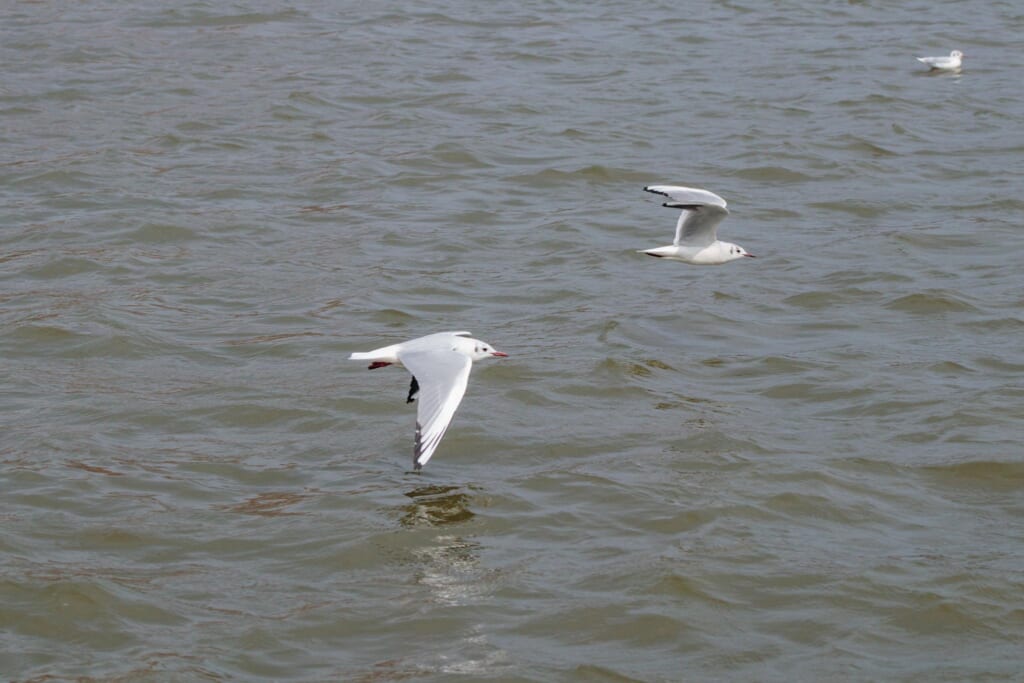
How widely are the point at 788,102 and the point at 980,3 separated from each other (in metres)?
6.62

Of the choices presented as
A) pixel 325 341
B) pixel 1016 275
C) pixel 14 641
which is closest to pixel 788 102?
pixel 1016 275

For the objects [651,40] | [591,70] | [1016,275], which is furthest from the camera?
[651,40]

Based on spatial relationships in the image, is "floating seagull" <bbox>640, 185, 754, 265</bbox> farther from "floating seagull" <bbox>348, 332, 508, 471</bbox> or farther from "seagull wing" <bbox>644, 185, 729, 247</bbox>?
"floating seagull" <bbox>348, 332, 508, 471</bbox>

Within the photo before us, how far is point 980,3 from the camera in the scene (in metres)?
22.3

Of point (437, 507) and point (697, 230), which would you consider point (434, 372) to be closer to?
point (437, 507)

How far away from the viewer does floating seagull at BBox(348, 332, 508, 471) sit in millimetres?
7457

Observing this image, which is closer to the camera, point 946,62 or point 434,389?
point 434,389

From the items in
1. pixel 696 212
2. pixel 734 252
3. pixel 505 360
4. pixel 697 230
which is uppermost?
pixel 696 212

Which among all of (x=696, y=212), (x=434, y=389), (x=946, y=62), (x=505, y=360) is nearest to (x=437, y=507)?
(x=434, y=389)

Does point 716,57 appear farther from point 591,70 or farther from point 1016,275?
point 1016,275

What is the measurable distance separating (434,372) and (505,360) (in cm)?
221

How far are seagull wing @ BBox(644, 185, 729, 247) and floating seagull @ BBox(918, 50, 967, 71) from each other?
8175mm

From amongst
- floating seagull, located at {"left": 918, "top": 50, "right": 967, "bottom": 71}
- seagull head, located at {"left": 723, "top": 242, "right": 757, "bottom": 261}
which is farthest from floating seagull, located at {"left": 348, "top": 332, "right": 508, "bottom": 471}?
floating seagull, located at {"left": 918, "top": 50, "right": 967, "bottom": 71}

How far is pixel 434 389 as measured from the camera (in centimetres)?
774
